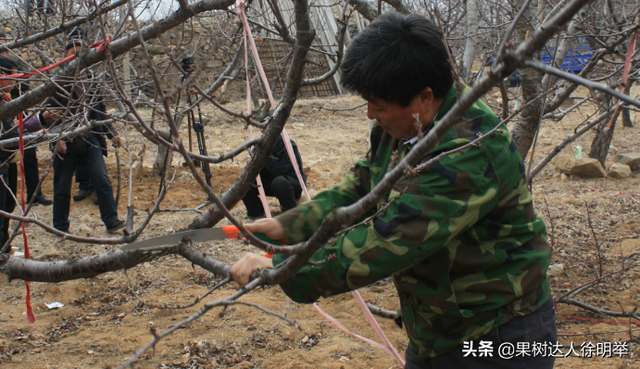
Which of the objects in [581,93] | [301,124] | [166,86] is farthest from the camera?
[581,93]

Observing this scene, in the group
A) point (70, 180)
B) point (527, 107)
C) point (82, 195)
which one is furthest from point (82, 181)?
point (527, 107)

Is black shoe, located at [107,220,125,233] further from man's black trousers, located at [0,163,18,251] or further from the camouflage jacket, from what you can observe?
the camouflage jacket

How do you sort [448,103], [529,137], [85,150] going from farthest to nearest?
[85,150], [529,137], [448,103]

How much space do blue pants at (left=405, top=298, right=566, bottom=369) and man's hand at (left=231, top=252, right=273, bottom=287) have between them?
2.20 feet

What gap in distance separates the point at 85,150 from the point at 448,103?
176 inches

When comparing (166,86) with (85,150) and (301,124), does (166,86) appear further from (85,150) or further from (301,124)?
(85,150)

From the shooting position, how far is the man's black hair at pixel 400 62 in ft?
4.12

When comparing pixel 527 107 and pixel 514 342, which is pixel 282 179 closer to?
pixel 527 107

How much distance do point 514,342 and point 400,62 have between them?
36.6 inches

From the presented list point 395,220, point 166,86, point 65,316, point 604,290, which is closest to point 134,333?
point 65,316

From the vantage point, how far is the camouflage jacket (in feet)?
4.06

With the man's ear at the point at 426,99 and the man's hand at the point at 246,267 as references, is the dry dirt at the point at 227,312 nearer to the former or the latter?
the man's hand at the point at 246,267

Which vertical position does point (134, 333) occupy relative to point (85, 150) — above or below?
below

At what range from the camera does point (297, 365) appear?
2.92 metres
